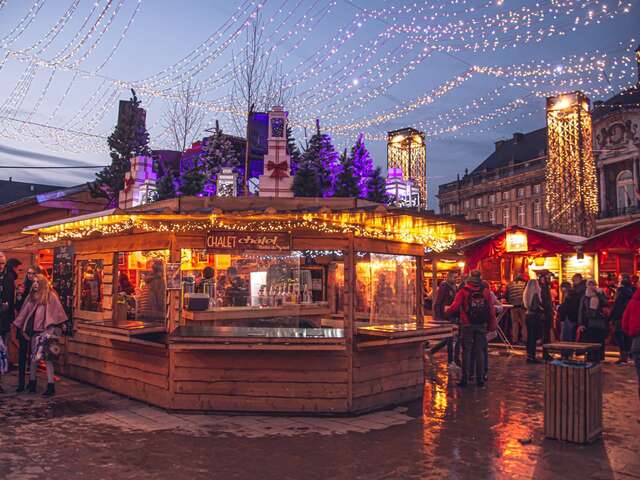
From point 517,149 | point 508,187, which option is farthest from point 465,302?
point 517,149

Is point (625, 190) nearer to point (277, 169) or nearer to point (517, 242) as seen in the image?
point (517, 242)

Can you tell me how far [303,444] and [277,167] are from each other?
3.88 m

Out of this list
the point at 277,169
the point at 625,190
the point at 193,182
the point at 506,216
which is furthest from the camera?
the point at 506,216

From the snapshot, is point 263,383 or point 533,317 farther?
point 533,317

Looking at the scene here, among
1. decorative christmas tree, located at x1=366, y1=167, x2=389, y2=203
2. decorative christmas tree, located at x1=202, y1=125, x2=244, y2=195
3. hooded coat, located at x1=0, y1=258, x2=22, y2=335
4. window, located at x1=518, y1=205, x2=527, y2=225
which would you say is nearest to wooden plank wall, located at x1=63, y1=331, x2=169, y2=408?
hooded coat, located at x1=0, y1=258, x2=22, y2=335

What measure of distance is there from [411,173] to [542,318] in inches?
278

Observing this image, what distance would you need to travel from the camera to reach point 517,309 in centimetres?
1495

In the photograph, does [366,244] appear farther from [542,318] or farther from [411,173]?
[411,173]

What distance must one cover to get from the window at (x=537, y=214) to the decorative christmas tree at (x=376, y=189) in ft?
130

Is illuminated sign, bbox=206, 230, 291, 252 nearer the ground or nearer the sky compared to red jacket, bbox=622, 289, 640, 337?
nearer the sky

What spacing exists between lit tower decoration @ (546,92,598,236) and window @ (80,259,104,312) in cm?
1793

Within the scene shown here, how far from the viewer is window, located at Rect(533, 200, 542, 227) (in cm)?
4956

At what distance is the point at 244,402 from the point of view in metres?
7.38

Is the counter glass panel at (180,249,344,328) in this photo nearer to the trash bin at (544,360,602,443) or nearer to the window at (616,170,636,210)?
the trash bin at (544,360,602,443)
